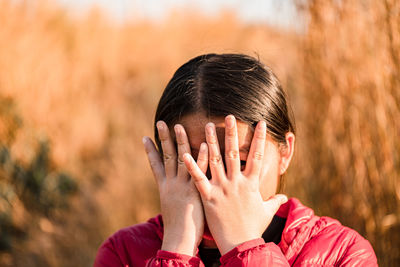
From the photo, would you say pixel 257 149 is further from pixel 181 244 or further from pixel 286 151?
pixel 181 244

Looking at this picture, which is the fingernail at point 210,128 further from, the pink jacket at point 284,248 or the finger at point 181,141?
the pink jacket at point 284,248

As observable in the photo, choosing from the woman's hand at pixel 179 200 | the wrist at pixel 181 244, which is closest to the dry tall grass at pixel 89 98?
the woman's hand at pixel 179 200

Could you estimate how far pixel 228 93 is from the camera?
5.63 feet

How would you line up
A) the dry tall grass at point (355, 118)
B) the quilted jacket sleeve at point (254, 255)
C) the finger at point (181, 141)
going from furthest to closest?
the dry tall grass at point (355, 118) < the finger at point (181, 141) < the quilted jacket sleeve at point (254, 255)

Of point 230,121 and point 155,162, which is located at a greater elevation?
point 230,121

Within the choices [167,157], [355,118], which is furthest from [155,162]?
[355,118]

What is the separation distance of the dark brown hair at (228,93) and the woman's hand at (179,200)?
113mm

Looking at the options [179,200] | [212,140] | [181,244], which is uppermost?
[212,140]

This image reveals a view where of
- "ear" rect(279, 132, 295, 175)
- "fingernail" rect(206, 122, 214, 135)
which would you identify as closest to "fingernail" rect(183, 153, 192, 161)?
"fingernail" rect(206, 122, 214, 135)

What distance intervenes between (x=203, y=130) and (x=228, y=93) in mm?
158

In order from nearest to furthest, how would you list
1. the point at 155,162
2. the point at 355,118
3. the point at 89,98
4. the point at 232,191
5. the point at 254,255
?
the point at 254,255 < the point at 232,191 < the point at 155,162 < the point at 355,118 < the point at 89,98

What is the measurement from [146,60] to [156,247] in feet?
23.3

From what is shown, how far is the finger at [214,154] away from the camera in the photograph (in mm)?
1613

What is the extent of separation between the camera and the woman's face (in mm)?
1689
